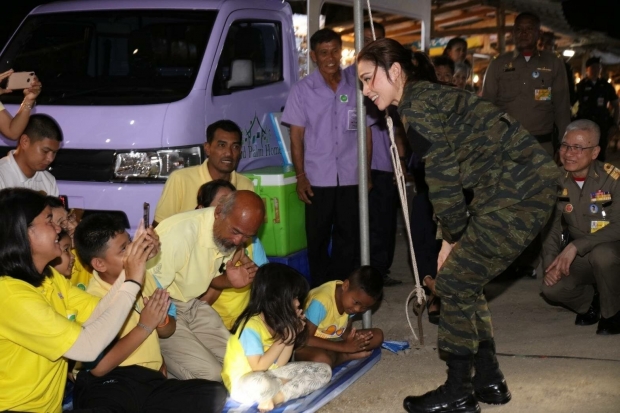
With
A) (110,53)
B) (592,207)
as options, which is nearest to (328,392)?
→ (592,207)

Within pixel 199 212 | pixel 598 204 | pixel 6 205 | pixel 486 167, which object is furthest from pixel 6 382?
pixel 598 204

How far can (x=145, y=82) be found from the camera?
6473mm

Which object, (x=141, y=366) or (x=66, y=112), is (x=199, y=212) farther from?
(x=66, y=112)

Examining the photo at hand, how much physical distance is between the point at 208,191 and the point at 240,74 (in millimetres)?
1770

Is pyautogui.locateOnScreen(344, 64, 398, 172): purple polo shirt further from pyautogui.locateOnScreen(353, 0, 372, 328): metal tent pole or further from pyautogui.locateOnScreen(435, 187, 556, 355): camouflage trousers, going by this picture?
pyautogui.locateOnScreen(435, 187, 556, 355): camouflage trousers

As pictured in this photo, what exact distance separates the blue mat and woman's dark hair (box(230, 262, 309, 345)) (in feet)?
1.12

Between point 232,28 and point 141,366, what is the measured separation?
342cm

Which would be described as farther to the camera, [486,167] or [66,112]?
[66,112]

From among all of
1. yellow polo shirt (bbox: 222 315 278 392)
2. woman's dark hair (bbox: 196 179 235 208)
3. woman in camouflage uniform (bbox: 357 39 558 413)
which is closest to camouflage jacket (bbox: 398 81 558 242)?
woman in camouflage uniform (bbox: 357 39 558 413)

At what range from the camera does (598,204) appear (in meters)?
6.12

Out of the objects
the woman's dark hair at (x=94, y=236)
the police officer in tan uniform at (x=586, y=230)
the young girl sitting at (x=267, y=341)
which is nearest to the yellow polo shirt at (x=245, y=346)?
the young girl sitting at (x=267, y=341)

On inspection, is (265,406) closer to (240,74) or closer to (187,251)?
(187,251)

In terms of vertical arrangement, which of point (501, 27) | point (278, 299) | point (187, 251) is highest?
point (501, 27)

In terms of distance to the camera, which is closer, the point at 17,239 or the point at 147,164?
the point at 17,239
